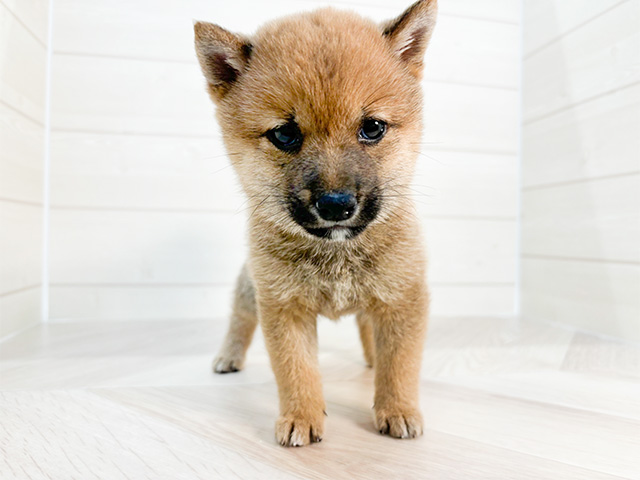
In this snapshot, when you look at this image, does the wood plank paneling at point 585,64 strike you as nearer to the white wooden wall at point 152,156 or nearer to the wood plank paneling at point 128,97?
the white wooden wall at point 152,156

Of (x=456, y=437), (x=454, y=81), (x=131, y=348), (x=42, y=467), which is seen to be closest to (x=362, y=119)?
(x=456, y=437)

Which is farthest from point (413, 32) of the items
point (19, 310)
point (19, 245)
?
point (19, 310)

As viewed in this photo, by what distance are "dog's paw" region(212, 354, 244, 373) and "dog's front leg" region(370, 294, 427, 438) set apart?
0.60m

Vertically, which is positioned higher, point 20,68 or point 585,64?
point 585,64

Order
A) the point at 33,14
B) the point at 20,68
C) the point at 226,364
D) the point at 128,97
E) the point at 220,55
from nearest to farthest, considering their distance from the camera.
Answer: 1. the point at 220,55
2. the point at 226,364
3. the point at 20,68
4. the point at 33,14
5. the point at 128,97

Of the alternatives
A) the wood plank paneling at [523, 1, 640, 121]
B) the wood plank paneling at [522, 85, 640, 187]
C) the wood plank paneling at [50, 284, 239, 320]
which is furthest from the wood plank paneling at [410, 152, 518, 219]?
the wood plank paneling at [50, 284, 239, 320]

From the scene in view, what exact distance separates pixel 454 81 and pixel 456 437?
2.06 m

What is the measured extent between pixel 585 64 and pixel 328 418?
1949mm

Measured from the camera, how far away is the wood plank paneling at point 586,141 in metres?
1.91

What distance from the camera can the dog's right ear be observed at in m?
1.14

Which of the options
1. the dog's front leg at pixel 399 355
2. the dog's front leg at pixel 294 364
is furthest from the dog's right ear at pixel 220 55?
the dog's front leg at pixel 399 355

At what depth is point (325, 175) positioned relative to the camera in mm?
968

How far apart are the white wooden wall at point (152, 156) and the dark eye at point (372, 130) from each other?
1.30m

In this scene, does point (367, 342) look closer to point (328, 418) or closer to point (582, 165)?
point (328, 418)
